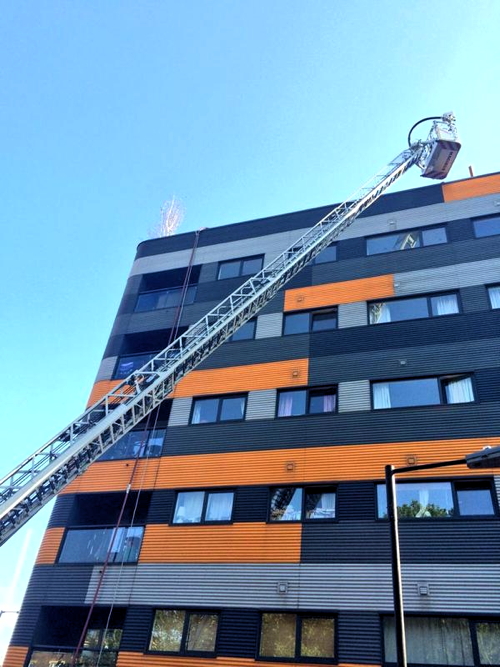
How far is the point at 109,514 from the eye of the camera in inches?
844

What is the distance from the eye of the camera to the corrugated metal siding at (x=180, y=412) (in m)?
20.8

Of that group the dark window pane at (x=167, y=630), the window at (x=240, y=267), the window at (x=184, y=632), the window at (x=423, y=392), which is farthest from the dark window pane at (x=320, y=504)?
the window at (x=240, y=267)

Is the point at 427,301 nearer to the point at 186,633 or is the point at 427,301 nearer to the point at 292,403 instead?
the point at 292,403

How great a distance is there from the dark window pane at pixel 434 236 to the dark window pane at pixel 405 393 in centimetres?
664

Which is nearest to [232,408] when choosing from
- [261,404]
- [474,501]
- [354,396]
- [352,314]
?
[261,404]

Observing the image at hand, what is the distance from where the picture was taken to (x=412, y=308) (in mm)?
20609

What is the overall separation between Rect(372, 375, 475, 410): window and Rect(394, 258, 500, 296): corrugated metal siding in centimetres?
397

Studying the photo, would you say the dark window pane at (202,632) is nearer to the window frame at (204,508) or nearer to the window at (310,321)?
the window frame at (204,508)

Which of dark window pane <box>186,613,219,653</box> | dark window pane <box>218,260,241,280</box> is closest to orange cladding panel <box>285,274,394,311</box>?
dark window pane <box>218,260,241,280</box>

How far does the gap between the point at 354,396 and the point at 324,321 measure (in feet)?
13.1

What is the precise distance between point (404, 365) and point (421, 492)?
4496 mm

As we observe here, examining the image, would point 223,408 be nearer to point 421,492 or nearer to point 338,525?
point 338,525

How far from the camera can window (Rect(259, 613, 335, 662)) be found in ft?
48.1

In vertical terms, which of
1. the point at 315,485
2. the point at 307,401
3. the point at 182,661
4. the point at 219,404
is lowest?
the point at 182,661
